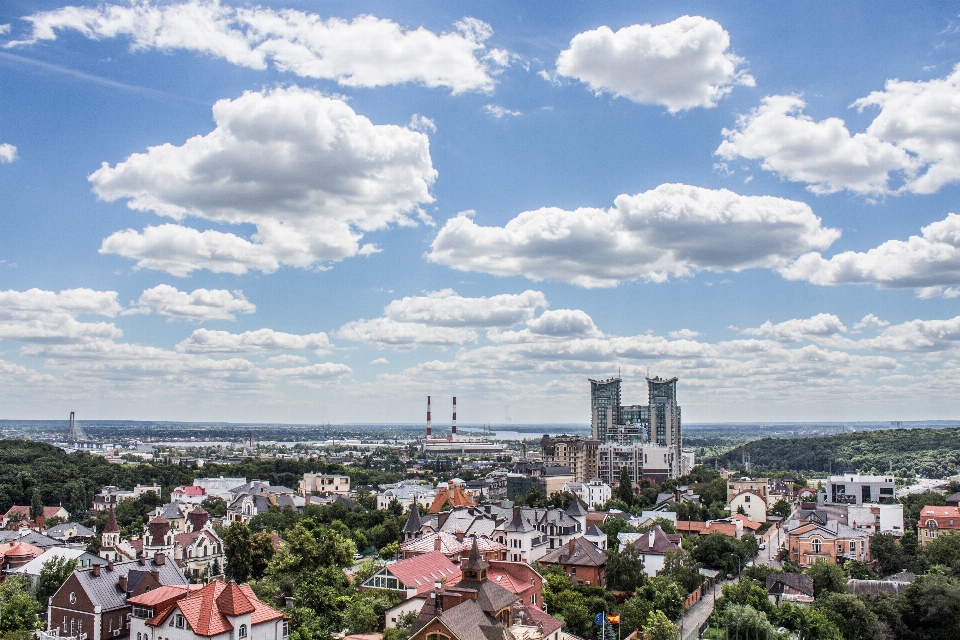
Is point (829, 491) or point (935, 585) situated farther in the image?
point (829, 491)

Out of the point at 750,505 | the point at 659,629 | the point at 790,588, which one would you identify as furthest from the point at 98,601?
the point at 750,505

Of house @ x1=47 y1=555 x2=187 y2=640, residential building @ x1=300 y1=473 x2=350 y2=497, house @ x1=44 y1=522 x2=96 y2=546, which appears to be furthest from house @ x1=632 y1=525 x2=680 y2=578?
residential building @ x1=300 y1=473 x2=350 y2=497

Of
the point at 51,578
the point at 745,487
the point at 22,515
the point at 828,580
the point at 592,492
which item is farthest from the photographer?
the point at 592,492

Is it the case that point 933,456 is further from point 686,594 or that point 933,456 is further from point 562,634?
point 562,634

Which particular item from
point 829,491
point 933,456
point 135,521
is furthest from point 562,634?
point 933,456

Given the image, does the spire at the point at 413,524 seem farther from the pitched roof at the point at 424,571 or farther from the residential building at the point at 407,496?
the residential building at the point at 407,496

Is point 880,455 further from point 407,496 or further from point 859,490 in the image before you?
point 407,496

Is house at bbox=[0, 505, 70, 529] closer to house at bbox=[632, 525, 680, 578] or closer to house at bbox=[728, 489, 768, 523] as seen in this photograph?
house at bbox=[632, 525, 680, 578]
